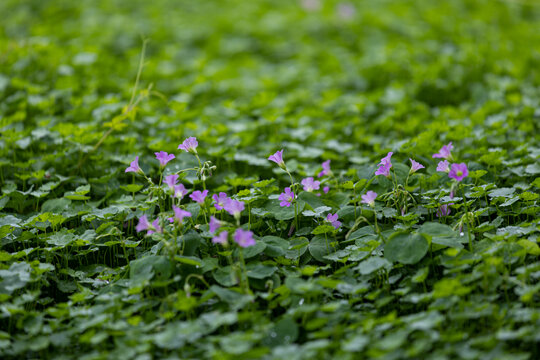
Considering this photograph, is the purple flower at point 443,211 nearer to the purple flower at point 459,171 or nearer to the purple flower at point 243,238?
the purple flower at point 459,171

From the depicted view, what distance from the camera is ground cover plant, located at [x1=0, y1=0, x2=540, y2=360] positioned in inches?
68.9

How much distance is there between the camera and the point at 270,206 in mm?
2395

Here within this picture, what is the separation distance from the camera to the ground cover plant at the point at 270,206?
1.75 metres

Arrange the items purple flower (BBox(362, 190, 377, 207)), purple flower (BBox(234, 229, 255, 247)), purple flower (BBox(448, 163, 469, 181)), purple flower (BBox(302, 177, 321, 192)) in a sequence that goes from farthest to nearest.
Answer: purple flower (BBox(302, 177, 321, 192)), purple flower (BBox(362, 190, 377, 207)), purple flower (BBox(448, 163, 469, 181)), purple flower (BBox(234, 229, 255, 247))

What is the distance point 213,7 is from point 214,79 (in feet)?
8.49

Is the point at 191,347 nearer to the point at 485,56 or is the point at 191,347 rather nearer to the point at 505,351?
the point at 505,351

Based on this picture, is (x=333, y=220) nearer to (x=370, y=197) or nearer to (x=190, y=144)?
(x=370, y=197)

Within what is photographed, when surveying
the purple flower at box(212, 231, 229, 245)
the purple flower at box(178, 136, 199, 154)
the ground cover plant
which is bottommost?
the ground cover plant

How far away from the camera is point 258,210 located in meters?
2.32

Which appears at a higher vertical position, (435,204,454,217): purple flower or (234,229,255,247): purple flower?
(234,229,255,247): purple flower

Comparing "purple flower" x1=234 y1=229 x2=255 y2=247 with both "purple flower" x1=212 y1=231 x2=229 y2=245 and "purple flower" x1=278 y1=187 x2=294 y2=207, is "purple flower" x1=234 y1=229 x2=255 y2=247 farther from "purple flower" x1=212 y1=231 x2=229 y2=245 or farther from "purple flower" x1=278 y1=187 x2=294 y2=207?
"purple flower" x1=278 y1=187 x2=294 y2=207

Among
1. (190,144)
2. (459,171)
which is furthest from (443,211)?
(190,144)

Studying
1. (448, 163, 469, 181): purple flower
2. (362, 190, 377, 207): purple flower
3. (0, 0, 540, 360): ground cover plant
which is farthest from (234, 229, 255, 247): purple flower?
(448, 163, 469, 181): purple flower

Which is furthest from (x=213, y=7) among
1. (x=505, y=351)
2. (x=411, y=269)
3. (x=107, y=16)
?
(x=505, y=351)
